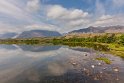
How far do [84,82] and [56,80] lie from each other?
8.58m

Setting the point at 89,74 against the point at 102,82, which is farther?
the point at 89,74

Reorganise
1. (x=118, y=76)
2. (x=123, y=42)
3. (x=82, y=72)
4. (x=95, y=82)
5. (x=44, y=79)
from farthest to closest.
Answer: (x=123, y=42), (x=82, y=72), (x=118, y=76), (x=44, y=79), (x=95, y=82)

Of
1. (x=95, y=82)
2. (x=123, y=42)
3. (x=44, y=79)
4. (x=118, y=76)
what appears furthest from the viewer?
(x=123, y=42)

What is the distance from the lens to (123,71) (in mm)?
71062

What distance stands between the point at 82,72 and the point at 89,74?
3.85 meters

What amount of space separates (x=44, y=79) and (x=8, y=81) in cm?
1089

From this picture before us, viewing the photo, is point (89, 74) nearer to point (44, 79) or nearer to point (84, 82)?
point (84, 82)

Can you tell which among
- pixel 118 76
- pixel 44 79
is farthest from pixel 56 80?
pixel 118 76

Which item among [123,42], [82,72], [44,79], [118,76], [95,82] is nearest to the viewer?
[95,82]

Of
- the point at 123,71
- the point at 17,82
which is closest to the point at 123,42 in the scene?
the point at 123,71

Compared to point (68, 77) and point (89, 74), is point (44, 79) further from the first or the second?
point (89, 74)

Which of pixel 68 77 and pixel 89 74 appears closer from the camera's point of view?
pixel 68 77

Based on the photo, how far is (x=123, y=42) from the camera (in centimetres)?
17625

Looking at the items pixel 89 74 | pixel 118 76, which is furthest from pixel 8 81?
pixel 118 76
